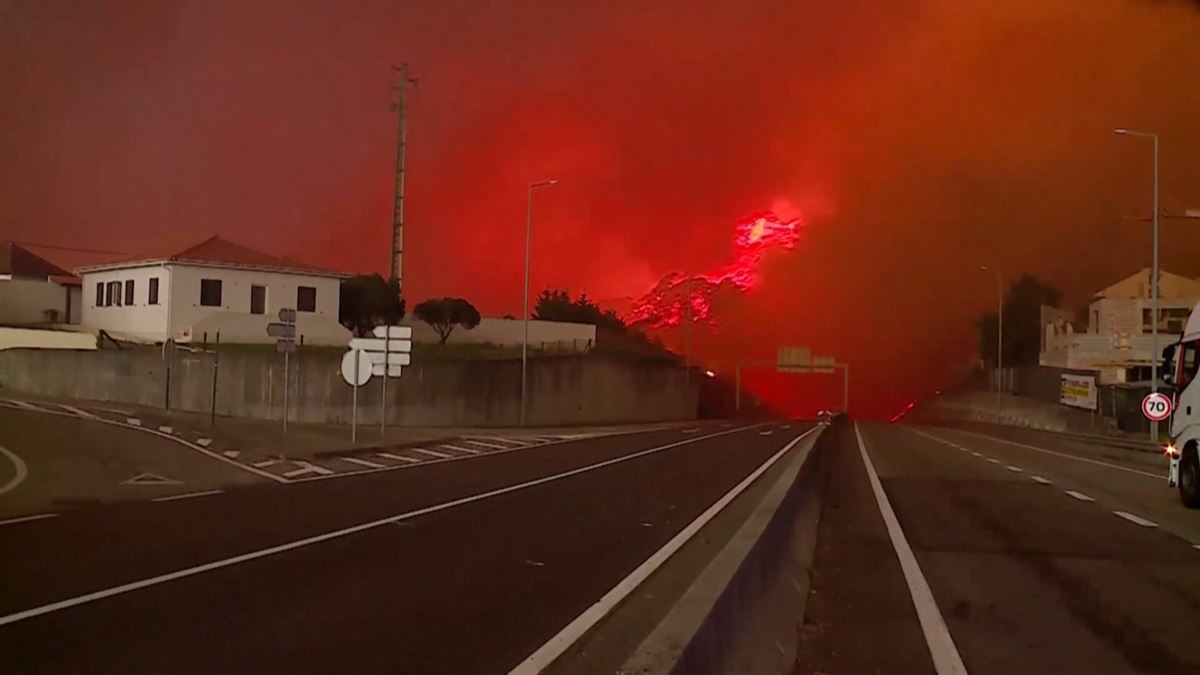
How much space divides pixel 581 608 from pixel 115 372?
44.1 meters

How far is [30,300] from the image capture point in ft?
206

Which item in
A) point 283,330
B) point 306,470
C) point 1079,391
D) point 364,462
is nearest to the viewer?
point 306,470

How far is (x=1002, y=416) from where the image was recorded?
8162 cm

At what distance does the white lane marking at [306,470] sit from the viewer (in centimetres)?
2391

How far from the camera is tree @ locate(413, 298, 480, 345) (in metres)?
75.1

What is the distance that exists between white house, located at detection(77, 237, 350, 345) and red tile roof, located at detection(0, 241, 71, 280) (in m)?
5.89

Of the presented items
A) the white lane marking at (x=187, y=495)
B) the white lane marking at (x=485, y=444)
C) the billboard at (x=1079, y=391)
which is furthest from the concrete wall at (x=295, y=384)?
the billboard at (x=1079, y=391)

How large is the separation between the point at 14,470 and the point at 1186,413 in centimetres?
2134

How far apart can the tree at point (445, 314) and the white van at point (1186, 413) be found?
2244 inches

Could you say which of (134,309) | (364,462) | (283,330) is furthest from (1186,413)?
(134,309)

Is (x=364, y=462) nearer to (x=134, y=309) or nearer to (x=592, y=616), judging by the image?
(x=592, y=616)

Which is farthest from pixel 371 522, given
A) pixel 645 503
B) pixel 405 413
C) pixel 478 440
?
pixel 405 413

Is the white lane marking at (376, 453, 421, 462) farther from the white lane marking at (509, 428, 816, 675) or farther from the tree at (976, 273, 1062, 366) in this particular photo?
the tree at (976, 273, 1062, 366)

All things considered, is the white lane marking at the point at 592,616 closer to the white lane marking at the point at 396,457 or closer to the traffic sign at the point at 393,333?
the white lane marking at the point at 396,457
